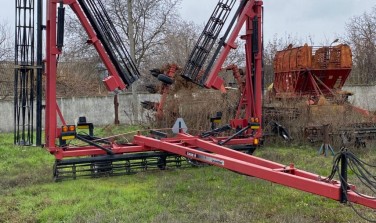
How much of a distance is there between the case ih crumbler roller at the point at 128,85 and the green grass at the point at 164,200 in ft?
1.15

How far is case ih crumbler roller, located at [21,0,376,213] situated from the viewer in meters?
7.30

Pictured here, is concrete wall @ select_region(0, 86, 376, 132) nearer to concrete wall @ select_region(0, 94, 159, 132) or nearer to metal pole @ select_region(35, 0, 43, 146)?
concrete wall @ select_region(0, 94, 159, 132)

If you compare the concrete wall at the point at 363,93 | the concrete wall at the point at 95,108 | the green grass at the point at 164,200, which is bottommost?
the green grass at the point at 164,200

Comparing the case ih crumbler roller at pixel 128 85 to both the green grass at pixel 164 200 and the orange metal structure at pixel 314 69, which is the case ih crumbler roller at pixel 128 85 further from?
the orange metal structure at pixel 314 69

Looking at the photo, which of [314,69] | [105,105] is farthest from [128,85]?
[105,105]

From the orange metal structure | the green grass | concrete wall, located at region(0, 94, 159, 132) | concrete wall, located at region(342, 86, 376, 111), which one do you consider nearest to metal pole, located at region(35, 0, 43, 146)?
the green grass

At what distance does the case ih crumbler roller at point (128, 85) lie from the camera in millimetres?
7301

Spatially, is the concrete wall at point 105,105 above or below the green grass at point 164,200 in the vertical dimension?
above

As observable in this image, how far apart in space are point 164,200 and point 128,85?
255 cm

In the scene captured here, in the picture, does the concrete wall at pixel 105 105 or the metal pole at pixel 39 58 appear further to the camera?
the concrete wall at pixel 105 105

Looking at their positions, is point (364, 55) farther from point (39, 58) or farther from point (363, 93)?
point (39, 58)

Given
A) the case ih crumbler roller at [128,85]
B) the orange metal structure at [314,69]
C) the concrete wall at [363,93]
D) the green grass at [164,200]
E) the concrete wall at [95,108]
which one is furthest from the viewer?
the concrete wall at [363,93]

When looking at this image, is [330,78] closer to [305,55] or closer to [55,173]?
[305,55]

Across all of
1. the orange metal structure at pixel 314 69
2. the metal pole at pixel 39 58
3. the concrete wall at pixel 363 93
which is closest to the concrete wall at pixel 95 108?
the orange metal structure at pixel 314 69
